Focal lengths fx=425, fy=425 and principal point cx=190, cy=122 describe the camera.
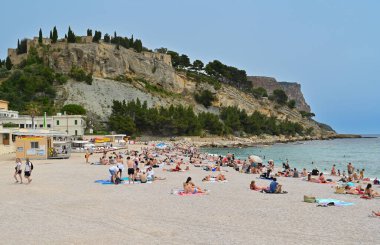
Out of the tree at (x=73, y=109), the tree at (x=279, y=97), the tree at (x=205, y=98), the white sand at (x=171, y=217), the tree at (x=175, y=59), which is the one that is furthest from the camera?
the tree at (x=279, y=97)

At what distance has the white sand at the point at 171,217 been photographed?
9.43m

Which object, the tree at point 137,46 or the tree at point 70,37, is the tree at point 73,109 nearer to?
the tree at point 70,37

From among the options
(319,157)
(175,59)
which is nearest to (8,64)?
(175,59)

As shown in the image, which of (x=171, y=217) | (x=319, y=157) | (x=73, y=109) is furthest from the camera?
(x=73, y=109)

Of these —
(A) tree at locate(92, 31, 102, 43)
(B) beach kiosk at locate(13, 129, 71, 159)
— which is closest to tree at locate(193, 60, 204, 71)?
(A) tree at locate(92, 31, 102, 43)

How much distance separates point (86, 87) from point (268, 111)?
60.0 metres

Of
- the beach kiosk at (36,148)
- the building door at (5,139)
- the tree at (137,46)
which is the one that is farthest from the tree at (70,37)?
the beach kiosk at (36,148)

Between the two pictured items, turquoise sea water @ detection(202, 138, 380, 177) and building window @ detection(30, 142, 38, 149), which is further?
turquoise sea water @ detection(202, 138, 380, 177)

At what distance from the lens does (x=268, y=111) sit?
127438mm

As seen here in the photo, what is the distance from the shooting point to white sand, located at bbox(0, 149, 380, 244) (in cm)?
943

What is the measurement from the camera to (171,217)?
11758mm

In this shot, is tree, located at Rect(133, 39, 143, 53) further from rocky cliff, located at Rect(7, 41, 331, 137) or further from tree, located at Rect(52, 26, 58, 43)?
tree, located at Rect(52, 26, 58, 43)

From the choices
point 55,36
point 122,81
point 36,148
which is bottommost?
point 36,148

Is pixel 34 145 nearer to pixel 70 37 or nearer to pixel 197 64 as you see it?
pixel 70 37
